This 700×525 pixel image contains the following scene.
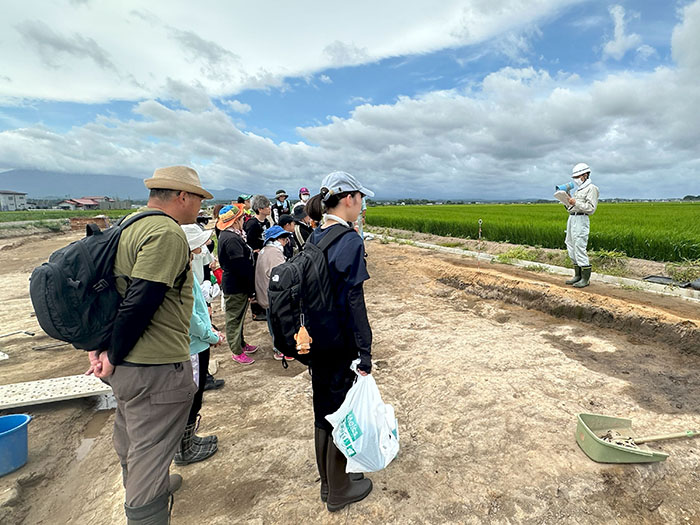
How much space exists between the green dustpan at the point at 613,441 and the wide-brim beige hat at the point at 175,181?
274cm

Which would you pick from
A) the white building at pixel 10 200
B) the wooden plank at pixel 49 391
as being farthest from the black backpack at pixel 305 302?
the white building at pixel 10 200

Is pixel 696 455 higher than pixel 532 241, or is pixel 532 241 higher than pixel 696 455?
pixel 532 241

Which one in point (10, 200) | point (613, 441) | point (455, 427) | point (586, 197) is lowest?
point (455, 427)

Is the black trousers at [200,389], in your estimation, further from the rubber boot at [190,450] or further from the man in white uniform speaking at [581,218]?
the man in white uniform speaking at [581,218]

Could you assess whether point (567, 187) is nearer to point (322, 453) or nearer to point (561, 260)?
point (561, 260)

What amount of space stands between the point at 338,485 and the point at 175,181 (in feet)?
6.11

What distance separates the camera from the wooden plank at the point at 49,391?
3220 mm

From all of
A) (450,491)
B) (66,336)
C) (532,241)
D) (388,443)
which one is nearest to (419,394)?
(450,491)

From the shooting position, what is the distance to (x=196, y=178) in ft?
6.18

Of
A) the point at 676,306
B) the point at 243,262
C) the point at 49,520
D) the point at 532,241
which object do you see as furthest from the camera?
the point at 532,241

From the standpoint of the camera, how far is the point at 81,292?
1.46 m

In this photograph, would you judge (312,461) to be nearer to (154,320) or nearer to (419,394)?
(419,394)

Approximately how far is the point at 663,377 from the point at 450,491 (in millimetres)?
2696

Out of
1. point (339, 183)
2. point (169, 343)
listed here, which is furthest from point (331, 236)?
point (169, 343)
